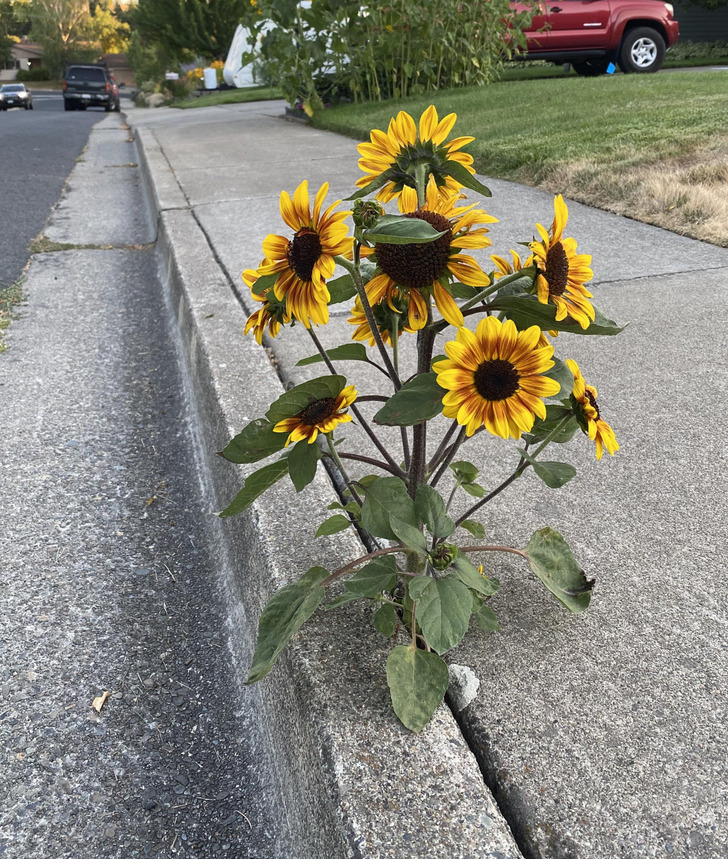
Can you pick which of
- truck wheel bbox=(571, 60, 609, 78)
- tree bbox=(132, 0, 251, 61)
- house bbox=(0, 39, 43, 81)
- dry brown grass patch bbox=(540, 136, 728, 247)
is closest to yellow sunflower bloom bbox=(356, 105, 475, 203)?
dry brown grass patch bbox=(540, 136, 728, 247)

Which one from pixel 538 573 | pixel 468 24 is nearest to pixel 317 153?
pixel 468 24

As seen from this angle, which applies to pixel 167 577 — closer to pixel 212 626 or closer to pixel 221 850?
pixel 212 626

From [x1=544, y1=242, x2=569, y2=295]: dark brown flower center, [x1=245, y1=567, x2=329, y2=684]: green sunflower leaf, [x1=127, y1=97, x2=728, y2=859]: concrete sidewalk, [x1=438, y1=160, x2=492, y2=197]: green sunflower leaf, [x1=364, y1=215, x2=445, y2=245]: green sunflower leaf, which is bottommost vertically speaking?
[x1=127, y1=97, x2=728, y2=859]: concrete sidewalk

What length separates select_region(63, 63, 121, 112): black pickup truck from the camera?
32125 millimetres

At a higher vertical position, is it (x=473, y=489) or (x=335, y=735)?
(x=473, y=489)

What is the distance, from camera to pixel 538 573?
55.9 inches

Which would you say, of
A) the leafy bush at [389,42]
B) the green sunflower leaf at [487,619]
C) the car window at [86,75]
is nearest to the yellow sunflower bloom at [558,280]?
the green sunflower leaf at [487,619]

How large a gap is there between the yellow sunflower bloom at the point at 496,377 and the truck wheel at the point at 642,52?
1477 centimetres

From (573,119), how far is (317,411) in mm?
6846

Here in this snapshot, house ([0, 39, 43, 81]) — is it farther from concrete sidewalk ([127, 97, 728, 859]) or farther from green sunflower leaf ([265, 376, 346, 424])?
green sunflower leaf ([265, 376, 346, 424])

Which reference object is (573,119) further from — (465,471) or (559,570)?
(559,570)

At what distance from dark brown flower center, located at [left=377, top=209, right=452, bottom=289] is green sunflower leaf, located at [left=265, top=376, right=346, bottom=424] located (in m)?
0.19

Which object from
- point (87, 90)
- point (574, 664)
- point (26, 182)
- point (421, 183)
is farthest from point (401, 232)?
point (87, 90)

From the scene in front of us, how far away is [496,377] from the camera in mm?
1137
